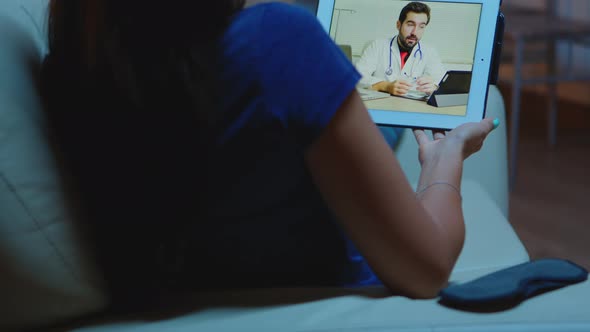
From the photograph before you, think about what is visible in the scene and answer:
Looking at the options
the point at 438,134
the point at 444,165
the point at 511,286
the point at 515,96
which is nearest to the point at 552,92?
the point at 515,96

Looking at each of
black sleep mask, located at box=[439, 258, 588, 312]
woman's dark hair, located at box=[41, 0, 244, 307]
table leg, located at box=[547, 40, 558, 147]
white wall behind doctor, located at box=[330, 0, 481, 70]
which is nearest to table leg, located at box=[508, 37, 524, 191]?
table leg, located at box=[547, 40, 558, 147]

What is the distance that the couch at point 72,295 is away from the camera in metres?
0.82

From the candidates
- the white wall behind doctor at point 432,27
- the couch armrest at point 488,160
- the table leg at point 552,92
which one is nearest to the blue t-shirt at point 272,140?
the white wall behind doctor at point 432,27

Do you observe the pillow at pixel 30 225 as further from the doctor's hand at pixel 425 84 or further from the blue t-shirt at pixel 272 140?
the doctor's hand at pixel 425 84

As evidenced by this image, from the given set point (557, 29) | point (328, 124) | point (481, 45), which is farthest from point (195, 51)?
point (557, 29)

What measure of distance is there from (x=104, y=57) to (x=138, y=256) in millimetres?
228

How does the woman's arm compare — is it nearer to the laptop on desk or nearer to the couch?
the couch

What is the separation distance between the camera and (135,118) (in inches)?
32.4

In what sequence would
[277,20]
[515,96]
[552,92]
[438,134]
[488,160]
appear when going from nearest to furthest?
[277,20] → [438,134] → [488,160] → [515,96] → [552,92]

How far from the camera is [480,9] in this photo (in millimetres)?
1046

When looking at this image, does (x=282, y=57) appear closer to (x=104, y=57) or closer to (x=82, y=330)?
(x=104, y=57)

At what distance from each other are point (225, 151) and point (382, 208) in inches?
6.6

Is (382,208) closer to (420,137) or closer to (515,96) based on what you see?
(420,137)

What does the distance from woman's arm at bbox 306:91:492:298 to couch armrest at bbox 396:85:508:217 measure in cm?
65
